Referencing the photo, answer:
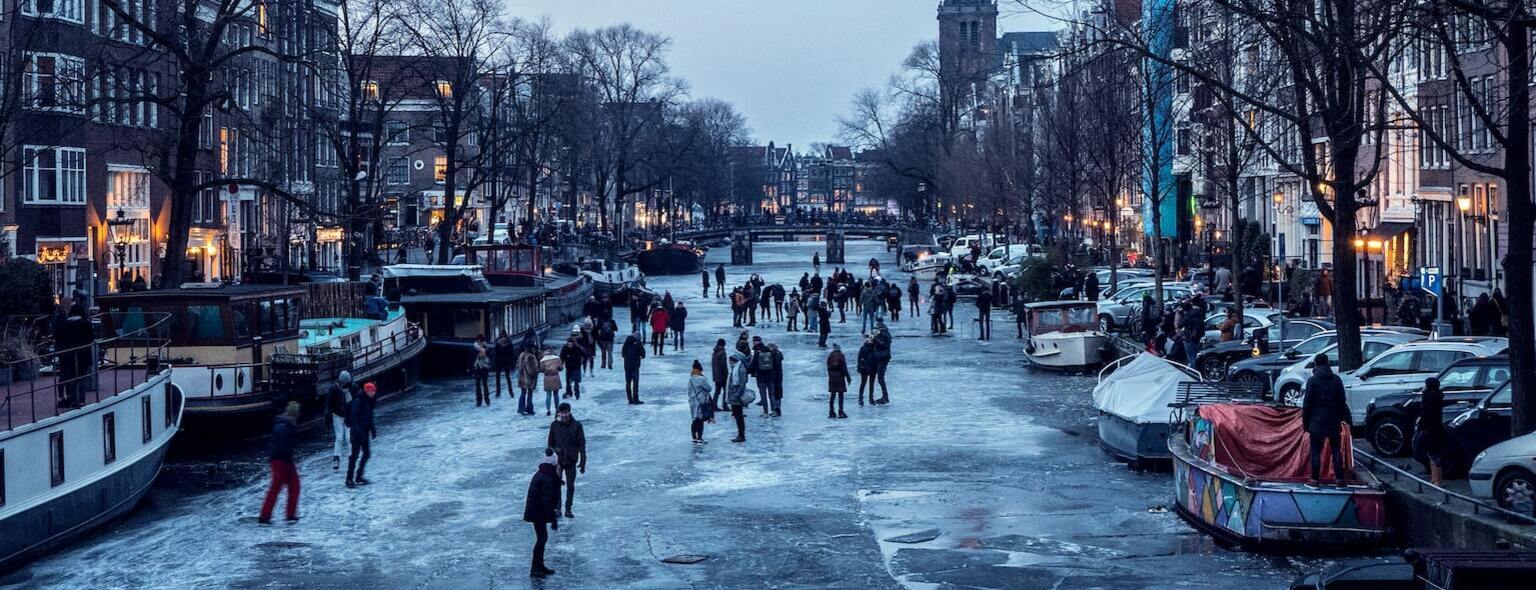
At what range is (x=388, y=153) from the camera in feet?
351

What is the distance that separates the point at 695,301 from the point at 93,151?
3474cm

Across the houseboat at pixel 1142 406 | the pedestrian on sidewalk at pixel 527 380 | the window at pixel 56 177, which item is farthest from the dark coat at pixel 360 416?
the window at pixel 56 177

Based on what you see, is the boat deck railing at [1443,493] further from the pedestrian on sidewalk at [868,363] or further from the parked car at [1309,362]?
the pedestrian on sidewalk at [868,363]

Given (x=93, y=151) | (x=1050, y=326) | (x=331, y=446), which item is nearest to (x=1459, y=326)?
(x=1050, y=326)

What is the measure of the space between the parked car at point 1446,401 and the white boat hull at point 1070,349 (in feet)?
59.8

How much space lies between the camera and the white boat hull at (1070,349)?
1818 inches

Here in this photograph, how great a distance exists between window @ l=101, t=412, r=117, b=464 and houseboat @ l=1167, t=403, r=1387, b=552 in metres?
14.5

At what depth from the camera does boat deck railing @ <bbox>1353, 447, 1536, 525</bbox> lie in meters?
18.8

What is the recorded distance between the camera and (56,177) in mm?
50344

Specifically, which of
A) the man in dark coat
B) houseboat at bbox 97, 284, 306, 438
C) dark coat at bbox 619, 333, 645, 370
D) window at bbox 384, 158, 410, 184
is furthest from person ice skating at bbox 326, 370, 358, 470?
window at bbox 384, 158, 410, 184

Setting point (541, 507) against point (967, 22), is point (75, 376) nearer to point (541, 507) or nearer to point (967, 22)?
point (541, 507)

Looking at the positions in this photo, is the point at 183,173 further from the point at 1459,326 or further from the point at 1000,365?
the point at 1459,326

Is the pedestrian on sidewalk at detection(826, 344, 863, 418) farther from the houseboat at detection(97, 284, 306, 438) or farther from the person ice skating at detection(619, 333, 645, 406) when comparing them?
the houseboat at detection(97, 284, 306, 438)

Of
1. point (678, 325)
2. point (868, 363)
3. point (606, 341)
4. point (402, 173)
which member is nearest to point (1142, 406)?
point (868, 363)
